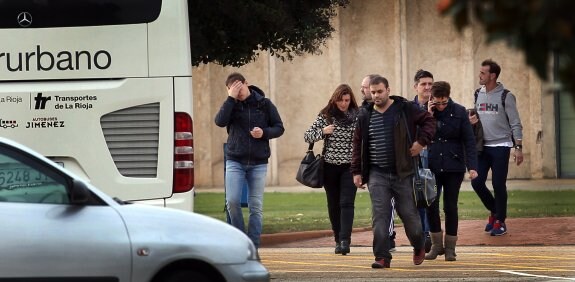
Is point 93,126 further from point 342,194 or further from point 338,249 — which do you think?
point 338,249

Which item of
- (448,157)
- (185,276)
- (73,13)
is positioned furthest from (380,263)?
(185,276)

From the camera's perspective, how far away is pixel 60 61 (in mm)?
11383

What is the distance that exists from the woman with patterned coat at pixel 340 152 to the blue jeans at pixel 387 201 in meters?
2.17

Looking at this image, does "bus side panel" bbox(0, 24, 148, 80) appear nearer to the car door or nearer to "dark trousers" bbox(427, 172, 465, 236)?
the car door

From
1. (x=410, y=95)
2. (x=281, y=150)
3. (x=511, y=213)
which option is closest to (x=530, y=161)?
(x=410, y=95)

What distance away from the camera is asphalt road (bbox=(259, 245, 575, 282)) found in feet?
40.9

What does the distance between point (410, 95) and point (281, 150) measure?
3.59 m

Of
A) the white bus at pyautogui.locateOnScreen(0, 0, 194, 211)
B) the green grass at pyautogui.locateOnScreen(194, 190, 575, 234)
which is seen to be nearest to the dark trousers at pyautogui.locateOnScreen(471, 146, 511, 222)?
the green grass at pyautogui.locateOnScreen(194, 190, 575, 234)

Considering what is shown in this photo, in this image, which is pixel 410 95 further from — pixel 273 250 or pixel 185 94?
pixel 185 94

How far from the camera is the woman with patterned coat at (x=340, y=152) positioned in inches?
601

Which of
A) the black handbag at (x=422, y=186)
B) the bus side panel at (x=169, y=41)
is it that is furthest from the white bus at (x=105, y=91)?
the black handbag at (x=422, y=186)

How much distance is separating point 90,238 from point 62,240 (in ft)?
0.54

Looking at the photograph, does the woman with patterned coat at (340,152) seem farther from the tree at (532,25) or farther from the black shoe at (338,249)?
the tree at (532,25)

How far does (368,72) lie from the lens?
36.3m
